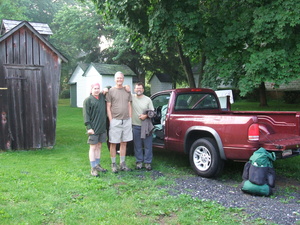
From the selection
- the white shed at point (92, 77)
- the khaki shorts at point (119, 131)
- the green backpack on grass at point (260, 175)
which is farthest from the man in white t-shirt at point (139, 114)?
the white shed at point (92, 77)

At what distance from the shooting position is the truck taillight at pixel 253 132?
210 inches

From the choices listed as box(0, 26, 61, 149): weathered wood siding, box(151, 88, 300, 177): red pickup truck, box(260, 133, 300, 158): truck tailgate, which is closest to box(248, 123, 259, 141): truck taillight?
box(151, 88, 300, 177): red pickup truck

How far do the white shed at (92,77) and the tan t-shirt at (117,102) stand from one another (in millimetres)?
16436

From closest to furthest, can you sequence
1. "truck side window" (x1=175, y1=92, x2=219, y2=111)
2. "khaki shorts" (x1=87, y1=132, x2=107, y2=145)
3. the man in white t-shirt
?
"khaki shorts" (x1=87, y1=132, x2=107, y2=145) < the man in white t-shirt < "truck side window" (x1=175, y1=92, x2=219, y2=111)

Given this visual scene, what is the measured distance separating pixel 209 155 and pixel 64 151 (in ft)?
15.7

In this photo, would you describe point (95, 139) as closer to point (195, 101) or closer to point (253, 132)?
point (195, 101)

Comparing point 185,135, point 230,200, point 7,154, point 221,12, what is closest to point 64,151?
point 7,154

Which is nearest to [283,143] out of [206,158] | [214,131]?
[214,131]

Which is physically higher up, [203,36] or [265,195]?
[203,36]

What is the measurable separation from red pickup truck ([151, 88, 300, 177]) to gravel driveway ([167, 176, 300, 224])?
37 cm

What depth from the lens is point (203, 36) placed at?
31.1 feet

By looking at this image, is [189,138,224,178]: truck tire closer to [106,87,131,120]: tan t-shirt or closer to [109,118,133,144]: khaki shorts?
[109,118,133,144]: khaki shorts

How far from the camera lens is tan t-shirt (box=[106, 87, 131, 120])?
20.5 ft

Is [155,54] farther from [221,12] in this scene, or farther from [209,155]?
[209,155]
